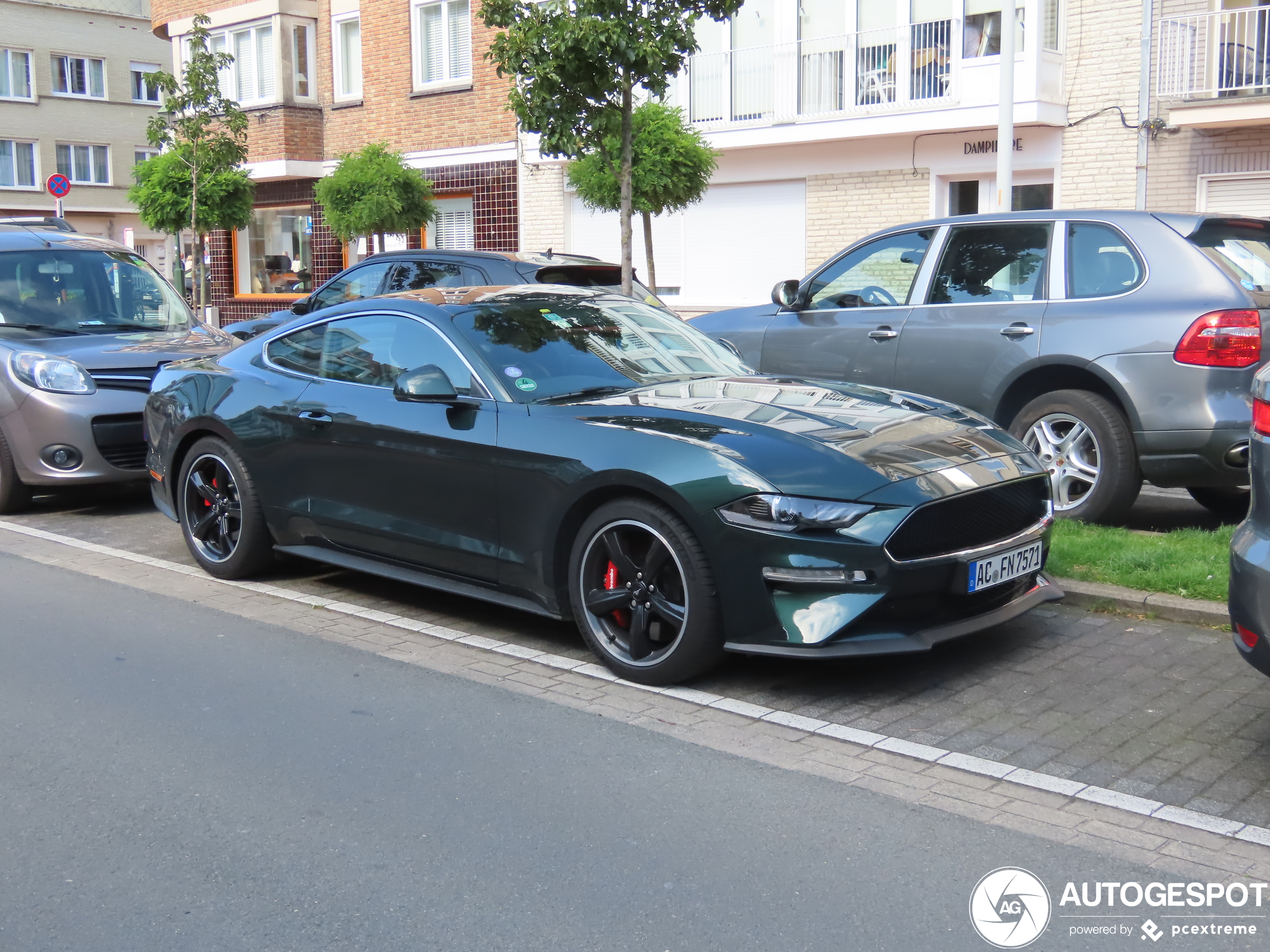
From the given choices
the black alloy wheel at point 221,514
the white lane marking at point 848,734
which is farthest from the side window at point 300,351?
the white lane marking at point 848,734

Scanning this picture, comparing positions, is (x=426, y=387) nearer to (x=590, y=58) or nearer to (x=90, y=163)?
(x=590, y=58)

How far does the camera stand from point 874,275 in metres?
8.77

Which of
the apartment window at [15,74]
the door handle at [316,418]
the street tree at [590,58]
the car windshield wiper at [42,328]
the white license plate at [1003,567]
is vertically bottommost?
the white license plate at [1003,567]

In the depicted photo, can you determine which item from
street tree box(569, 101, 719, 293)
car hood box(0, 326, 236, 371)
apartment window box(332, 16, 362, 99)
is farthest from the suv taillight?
apartment window box(332, 16, 362, 99)

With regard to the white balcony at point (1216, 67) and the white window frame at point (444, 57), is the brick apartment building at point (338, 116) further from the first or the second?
the white balcony at point (1216, 67)

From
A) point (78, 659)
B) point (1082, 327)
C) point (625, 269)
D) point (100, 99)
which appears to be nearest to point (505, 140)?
point (625, 269)

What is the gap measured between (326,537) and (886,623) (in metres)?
2.97

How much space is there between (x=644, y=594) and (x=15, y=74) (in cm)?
5166

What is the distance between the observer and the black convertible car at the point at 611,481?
5059mm

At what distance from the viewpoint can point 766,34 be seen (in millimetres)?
22062

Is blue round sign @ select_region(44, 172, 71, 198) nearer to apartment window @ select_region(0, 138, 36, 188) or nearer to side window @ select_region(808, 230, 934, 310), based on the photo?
side window @ select_region(808, 230, 934, 310)

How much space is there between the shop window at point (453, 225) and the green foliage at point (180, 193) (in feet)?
13.2

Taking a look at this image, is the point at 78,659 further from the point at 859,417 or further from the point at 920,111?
the point at 920,111

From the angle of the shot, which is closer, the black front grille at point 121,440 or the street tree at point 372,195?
the black front grille at point 121,440
